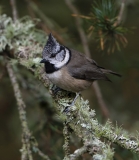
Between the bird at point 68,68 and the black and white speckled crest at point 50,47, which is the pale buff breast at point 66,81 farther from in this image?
the black and white speckled crest at point 50,47

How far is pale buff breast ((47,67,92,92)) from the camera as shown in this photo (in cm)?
261

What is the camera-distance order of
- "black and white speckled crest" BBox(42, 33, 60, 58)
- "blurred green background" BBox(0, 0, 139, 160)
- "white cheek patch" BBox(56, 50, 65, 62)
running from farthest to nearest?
"blurred green background" BBox(0, 0, 139, 160) → "white cheek patch" BBox(56, 50, 65, 62) → "black and white speckled crest" BBox(42, 33, 60, 58)

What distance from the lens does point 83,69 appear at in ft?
9.61

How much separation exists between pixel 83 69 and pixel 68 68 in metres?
0.14

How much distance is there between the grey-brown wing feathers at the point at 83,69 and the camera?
2.88m

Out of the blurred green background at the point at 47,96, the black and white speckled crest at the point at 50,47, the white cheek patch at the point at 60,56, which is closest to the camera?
the black and white speckled crest at the point at 50,47

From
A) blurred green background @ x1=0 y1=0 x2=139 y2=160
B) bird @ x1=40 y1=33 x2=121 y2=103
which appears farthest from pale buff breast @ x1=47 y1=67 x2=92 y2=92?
blurred green background @ x1=0 y1=0 x2=139 y2=160

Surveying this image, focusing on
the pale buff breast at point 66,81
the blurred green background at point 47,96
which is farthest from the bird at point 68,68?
the blurred green background at point 47,96

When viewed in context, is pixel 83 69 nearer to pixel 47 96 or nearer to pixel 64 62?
pixel 64 62

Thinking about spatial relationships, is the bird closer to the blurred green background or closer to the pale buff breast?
the pale buff breast

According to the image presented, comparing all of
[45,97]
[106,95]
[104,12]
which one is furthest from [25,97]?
[104,12]

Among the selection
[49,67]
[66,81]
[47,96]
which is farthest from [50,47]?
[47,96]

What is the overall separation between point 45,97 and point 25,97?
561 millimetres

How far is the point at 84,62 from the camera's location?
116 inches
